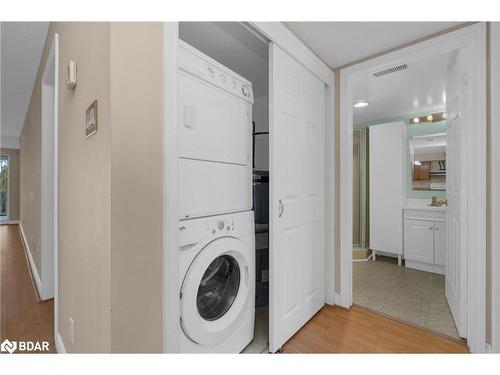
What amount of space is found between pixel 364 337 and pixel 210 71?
6.71 ft

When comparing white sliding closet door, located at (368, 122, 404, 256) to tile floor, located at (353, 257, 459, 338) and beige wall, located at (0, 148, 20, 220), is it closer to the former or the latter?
tile floor, located at (353, 257, 459, 338)

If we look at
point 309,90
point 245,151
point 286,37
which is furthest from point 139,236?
point 309,90

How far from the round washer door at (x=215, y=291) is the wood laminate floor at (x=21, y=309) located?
3.67 ft

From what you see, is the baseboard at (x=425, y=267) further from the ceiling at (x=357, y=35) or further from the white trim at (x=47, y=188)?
the white trim at (x=47, y=188)

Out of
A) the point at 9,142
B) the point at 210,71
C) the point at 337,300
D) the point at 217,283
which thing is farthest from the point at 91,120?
the point at 9,142

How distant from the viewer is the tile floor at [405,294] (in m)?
2.00

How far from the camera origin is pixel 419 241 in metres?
3.23

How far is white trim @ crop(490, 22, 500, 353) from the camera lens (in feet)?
4.71

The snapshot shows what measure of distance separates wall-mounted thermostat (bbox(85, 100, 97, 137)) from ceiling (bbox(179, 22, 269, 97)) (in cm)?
105

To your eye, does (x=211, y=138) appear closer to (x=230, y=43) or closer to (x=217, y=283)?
(x=217, y=283)

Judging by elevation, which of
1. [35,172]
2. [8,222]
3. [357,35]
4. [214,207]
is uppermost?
[357,35]

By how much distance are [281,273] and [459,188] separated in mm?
1401

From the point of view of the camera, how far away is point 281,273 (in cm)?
162

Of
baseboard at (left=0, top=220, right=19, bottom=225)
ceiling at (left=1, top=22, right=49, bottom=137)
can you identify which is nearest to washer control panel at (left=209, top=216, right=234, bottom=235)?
ceiling at (left=1, top=22, right=49, bottom=137)
